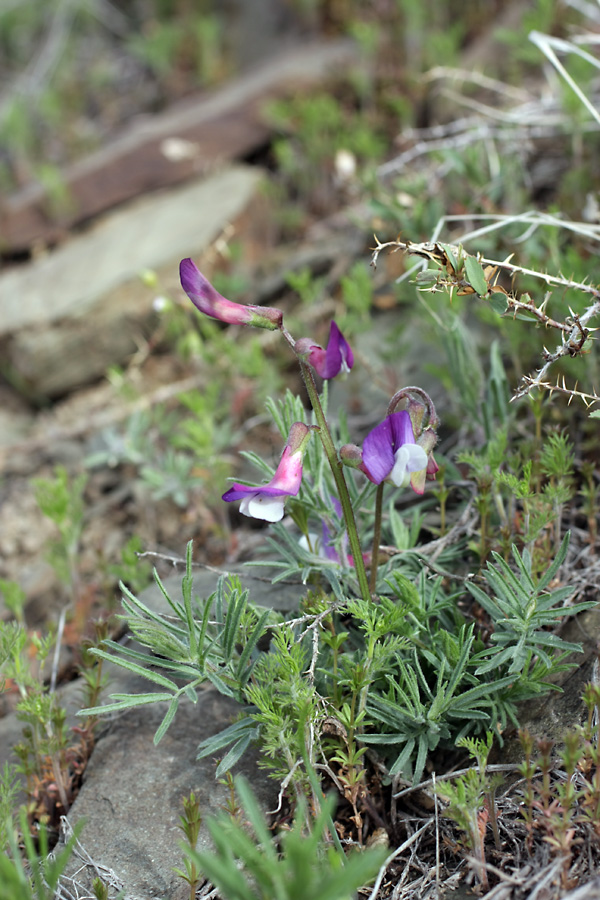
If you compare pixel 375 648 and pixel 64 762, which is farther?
pixel 64 762

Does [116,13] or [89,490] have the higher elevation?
[116,13]

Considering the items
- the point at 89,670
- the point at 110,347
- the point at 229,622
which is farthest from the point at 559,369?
the point at 110,347

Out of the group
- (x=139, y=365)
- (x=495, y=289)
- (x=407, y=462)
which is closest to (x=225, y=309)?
(x=407, y=462)

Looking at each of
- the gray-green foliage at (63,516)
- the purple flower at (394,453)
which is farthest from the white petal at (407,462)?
the gray-green foliage at (63,516)

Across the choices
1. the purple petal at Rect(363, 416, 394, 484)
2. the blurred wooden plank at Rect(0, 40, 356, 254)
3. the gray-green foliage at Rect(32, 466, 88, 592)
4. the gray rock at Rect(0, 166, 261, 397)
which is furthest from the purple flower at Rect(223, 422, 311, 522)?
the blurred wooden plank at Rect(0, 40, 356, 254)

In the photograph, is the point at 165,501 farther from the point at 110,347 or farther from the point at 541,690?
the point at 541,690

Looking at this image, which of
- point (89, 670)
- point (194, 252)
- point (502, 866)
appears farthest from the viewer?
point (194, 252)
